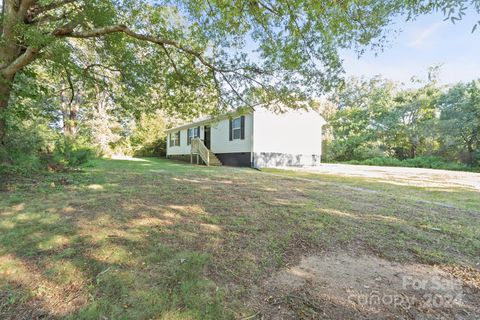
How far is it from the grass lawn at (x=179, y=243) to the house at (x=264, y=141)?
8634mm

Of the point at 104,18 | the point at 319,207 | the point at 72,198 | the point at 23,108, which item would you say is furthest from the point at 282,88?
the point at 23,108

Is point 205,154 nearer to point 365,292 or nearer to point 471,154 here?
point 365,292

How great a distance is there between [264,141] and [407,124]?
17824mm

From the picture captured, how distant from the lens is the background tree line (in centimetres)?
1784

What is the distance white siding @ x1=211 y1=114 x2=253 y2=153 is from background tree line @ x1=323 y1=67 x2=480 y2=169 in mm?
6729

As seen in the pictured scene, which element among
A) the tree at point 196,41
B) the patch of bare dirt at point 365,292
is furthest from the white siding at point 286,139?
the patch of bare dirt at point 365,292

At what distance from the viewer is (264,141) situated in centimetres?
1357

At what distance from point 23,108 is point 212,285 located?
7121 mm

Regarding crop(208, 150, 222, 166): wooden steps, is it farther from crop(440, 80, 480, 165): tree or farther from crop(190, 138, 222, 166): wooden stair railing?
crop(440, 80, 480, 165): tree

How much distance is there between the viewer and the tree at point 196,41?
463 centimetres

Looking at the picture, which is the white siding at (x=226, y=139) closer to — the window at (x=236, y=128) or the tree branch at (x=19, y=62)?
the window at (x=236, y=128)

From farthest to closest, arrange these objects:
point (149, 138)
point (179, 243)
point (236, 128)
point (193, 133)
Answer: point (149, 138) < point (193, 133) < point (236, 128) < point (179, 243)

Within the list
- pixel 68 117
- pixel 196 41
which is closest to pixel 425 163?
pixel 196 41

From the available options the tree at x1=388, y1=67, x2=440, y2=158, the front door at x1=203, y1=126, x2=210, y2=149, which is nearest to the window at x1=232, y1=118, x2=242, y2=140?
the front door at x1=203, y1=126, x2=210, y2=149
